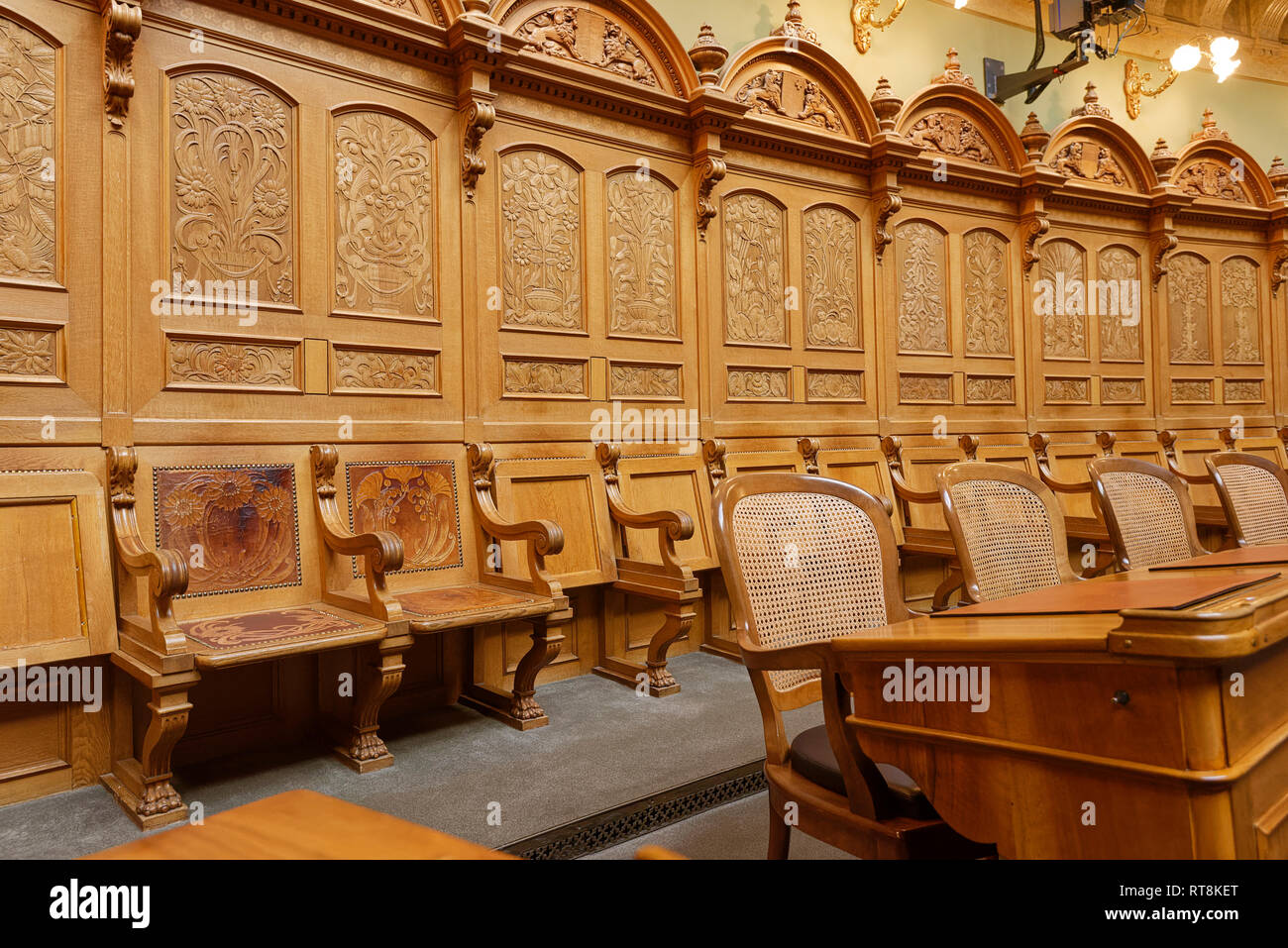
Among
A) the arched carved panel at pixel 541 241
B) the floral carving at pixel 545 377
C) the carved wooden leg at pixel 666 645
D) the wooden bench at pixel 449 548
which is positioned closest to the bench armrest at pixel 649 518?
the carved wooden leg at pixel 666 645

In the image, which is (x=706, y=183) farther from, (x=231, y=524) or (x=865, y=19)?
(x=231, y=524)

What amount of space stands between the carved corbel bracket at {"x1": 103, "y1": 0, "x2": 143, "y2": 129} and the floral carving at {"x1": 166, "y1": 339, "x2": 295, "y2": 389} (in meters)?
0.75

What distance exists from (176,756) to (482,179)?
2525 millimetres

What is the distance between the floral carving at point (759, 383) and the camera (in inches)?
179

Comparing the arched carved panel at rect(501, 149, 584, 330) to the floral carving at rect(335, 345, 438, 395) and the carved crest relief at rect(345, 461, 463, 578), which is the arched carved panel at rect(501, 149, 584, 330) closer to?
the floral carving at rect(335, 345, 438, 395)

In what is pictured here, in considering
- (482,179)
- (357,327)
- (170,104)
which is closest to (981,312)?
(482,179)

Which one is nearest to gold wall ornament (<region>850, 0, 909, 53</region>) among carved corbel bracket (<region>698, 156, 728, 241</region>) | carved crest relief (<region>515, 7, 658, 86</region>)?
carved corbel bracket (<region>698, 156, 728, 241</region>)

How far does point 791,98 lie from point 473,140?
2111mm

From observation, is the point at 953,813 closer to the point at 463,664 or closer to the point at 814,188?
the point at 463,664

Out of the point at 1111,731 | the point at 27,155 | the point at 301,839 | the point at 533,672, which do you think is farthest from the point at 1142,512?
the point at 27,155

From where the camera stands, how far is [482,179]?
3699 mm

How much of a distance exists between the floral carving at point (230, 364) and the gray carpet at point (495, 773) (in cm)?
130

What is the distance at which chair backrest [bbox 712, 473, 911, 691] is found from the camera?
5.65 ft

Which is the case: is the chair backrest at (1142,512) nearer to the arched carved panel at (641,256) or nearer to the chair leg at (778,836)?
the chair leg at (778,836)
